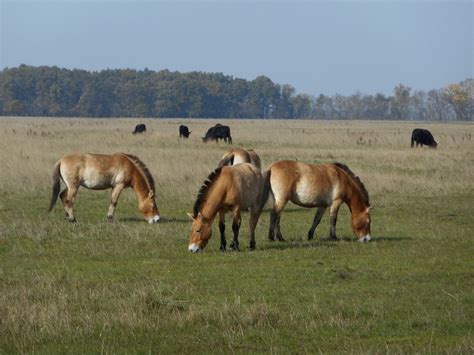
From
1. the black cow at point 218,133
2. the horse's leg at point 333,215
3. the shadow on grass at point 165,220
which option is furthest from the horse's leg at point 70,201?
the black cow at point 218,133

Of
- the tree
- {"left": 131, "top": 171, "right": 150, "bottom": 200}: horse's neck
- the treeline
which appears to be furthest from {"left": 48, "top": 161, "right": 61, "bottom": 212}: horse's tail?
the tree

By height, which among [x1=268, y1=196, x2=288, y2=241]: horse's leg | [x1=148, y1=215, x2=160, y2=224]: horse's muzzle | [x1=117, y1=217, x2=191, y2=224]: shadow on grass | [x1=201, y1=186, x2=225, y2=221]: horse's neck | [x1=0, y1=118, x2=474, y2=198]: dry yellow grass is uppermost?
[x1=201, y1=186, x2=225, y2=221]: horse's neck

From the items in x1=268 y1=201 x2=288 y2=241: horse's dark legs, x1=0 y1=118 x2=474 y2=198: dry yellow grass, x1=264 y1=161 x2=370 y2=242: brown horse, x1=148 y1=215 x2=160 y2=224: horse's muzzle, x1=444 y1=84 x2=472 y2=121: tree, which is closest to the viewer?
x1=268 y1=201 x2=288 y2=241: horse's dark legs

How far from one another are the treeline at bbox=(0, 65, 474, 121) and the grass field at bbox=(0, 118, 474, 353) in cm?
10236

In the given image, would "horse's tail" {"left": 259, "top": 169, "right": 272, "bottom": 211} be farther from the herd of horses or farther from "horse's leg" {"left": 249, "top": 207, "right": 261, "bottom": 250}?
"horse's leg" {"left": 249, "top": 207, "right": 261, "bottom": 250}

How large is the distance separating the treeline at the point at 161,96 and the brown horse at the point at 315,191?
105001 millimetres

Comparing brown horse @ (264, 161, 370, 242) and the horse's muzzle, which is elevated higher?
brown horse @ (264, 161, 370, 242)

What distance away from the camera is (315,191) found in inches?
553

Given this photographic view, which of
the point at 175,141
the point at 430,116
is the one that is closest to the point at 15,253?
the point at 175,141

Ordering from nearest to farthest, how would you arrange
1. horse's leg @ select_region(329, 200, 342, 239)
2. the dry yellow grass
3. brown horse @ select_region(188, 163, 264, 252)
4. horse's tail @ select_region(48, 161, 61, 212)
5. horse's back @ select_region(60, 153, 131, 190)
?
brown horse @ select_region(188, 163, 264, 252)
horse's leg @ select_region(329, 200, 342, 239)
horse's tail @ select_region(48, 161, 61, 212)
horse's back @ select_region(60, 153, 131, 190)
the dry yellow grass

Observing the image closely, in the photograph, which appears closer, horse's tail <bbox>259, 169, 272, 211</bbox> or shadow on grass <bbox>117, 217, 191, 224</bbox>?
horse's tail <bbox>259, 169, 272, 211</bbox>

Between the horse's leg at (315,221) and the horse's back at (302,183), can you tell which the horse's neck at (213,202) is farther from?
the horse's leg at (315,221)

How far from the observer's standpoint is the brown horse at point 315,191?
1398 centimetres

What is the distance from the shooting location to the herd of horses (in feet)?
41.6
